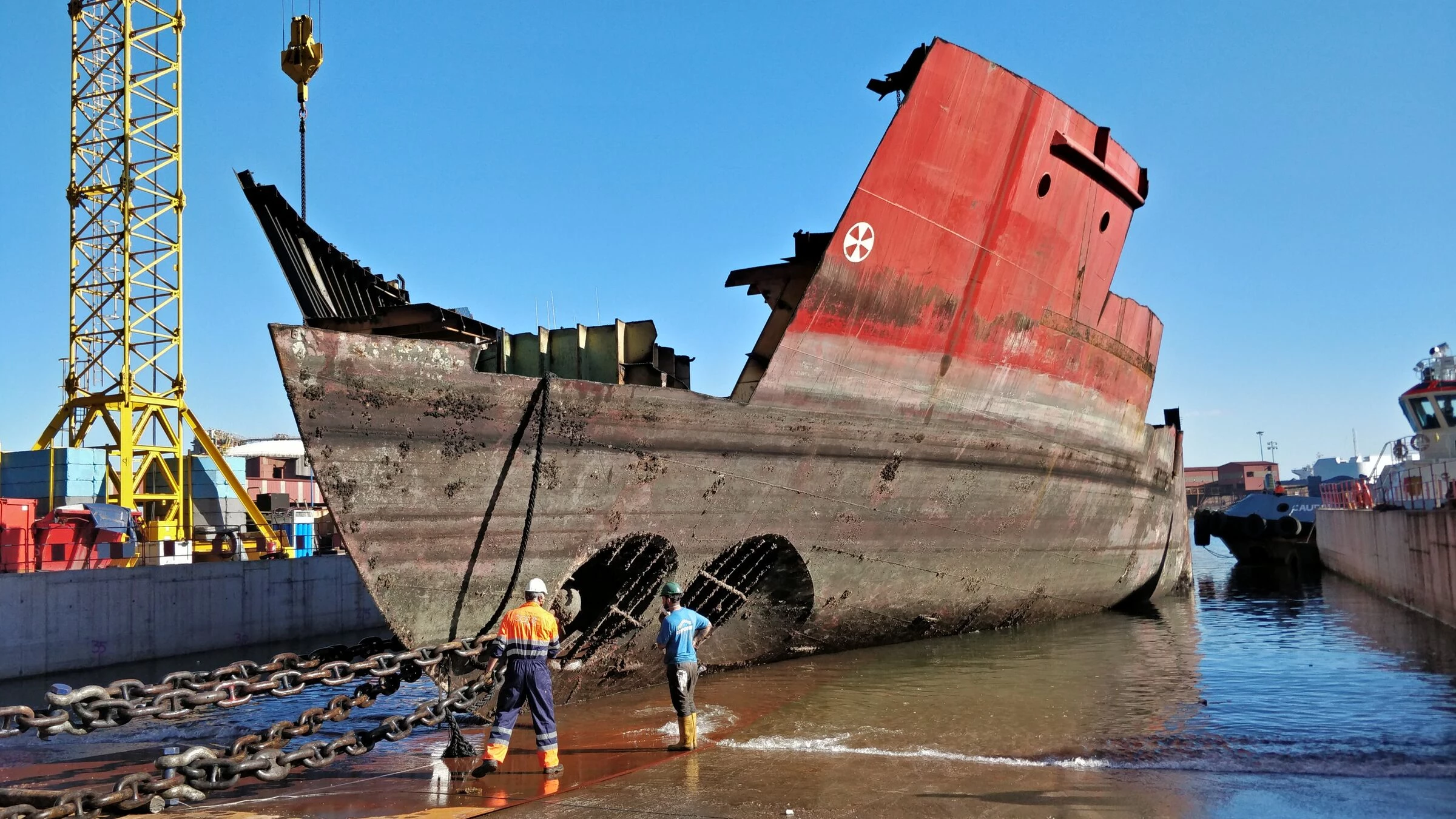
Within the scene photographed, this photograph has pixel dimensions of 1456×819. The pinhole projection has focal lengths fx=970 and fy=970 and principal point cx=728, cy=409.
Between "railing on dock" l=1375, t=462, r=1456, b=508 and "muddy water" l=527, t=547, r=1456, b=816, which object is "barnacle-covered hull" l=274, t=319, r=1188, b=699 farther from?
"railing on dock" l=1375, t=462, r=1456, b=508

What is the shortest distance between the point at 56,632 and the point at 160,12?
20.1m

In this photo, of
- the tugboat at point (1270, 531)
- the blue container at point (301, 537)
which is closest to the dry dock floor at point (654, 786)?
the blue container at point (301, 537)

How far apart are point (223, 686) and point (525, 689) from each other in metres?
1.77

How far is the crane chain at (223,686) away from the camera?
16.9 ft

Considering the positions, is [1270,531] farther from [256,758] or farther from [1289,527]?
[256,758]

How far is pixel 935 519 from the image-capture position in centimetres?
1122

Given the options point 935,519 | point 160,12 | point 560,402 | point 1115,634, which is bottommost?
point 1115,634

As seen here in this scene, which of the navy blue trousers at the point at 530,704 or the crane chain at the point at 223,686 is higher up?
the crane chain at the point at 223,686

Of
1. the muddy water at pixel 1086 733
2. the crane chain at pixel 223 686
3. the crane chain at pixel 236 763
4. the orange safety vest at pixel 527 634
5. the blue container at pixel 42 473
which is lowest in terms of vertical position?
the muddy water at pixel 1086 733

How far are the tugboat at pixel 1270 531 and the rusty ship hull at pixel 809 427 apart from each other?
20002 millimetres

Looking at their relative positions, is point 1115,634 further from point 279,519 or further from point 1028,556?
point 279,519

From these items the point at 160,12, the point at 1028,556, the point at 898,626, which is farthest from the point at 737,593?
the point at 160,12

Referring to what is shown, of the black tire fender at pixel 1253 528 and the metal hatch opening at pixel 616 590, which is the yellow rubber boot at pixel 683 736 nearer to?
the metal hatch opening at pixel 616 590

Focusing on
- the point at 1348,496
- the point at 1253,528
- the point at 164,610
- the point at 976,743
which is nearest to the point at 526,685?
the point at 976,743
